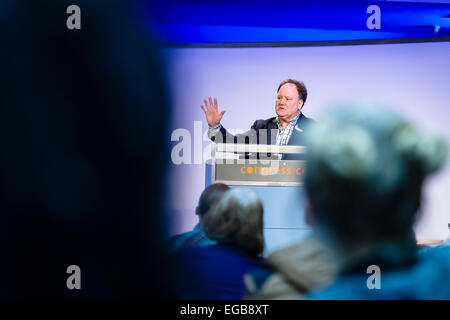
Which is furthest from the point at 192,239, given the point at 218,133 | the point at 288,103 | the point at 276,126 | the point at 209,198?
the point at 288,103

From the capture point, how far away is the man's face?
154 cm

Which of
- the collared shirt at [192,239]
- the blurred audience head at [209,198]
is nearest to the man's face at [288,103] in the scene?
the blurred audience head at [209,198]

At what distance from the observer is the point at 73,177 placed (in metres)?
1.14

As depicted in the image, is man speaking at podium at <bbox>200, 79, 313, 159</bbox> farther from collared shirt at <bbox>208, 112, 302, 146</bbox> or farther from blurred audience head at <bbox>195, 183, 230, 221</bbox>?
blurred audience head at <bbox>195, 183, 230, 221</bbox>

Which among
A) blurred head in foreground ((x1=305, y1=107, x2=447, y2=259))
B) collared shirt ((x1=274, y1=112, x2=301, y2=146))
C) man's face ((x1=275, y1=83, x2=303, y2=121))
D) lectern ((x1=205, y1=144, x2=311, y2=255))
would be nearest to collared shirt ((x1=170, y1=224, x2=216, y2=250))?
lectern ((x1=205, y1=144, x2=311, y2=255))

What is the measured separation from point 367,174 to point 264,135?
624 mm

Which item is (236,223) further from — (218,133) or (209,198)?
(218,133)

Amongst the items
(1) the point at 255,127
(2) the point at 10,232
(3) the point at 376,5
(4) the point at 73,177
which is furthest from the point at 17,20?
(3) the point at 376,5

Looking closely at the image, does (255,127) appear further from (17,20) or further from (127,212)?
(17,20)
